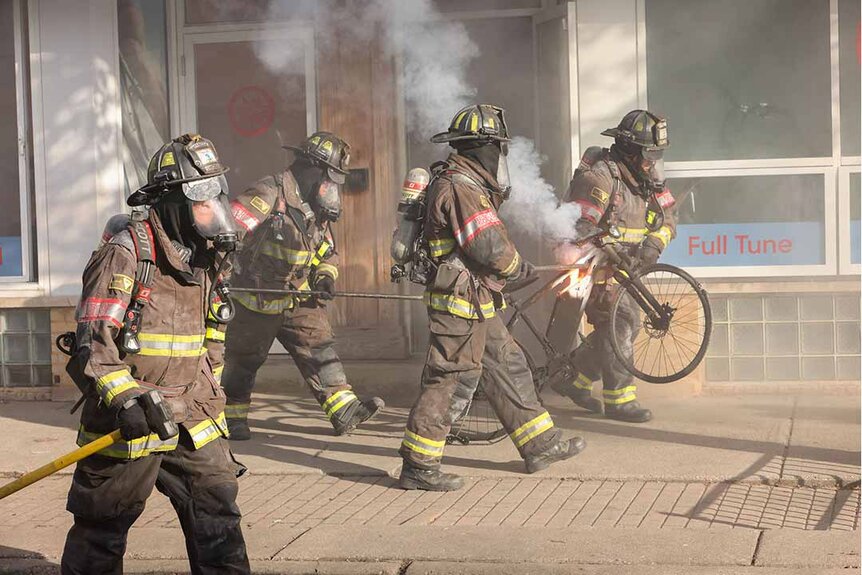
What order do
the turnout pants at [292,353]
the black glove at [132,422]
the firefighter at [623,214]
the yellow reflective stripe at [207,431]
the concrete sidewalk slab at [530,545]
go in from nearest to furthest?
the black glove at [132,422], the yellow reflective stripe at [207,431], the concrete sidewalk slab at [530,545], the turnout pants at [292,353], the firefighter at [623,214]

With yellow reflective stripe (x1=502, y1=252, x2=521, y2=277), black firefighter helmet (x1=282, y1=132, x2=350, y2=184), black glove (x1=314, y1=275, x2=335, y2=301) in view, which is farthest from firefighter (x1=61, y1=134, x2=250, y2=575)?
black glove (x1=314, y1=275, x2=335, y2=301)

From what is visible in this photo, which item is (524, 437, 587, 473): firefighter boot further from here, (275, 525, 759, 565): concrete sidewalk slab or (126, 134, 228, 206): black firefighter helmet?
(126, 134, 228, 206): black firefighter helmet

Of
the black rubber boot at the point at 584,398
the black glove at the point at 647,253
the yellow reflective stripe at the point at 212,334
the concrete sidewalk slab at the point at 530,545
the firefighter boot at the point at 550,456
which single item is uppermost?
the black glove at the point at 647,253

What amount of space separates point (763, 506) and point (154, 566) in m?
2.96

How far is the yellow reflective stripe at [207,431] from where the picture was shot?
4.69m

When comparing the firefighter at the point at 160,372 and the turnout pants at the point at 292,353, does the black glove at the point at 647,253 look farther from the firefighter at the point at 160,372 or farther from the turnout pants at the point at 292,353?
the firefighter at the point at 160,372

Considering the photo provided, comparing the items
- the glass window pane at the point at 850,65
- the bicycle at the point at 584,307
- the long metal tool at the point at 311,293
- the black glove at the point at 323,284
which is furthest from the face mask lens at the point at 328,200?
the glass window pane at the point at 850,65

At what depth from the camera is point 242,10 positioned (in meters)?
10.4

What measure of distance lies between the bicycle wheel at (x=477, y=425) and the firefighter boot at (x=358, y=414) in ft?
1.74

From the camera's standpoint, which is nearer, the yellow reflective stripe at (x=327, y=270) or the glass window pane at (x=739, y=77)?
the yellow reflective stripe at (x=327, y=270)

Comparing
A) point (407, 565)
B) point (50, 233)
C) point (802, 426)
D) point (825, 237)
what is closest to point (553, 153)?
point (825, 237)

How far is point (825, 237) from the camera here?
940cm

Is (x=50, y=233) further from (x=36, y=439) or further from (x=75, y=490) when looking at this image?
(x=75, y=490)

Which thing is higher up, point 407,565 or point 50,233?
point 50,233
